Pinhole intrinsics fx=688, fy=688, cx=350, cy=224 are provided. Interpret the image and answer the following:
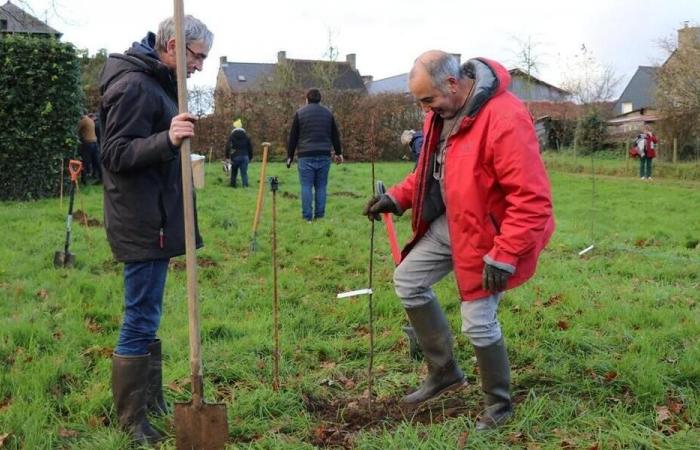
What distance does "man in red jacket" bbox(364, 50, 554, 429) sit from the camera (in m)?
3.09

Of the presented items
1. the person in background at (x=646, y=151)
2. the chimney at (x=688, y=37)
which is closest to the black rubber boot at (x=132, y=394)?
the person in background at (x=646, y=151)

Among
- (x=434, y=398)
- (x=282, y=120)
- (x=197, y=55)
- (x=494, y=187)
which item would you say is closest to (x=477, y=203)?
(x=494, y=187)

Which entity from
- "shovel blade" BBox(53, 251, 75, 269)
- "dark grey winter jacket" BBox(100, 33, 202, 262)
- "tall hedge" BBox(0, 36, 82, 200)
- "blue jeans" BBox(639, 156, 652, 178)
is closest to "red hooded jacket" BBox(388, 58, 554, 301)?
"dark grey winter jacket" BBox(100, 33, 202, 262)

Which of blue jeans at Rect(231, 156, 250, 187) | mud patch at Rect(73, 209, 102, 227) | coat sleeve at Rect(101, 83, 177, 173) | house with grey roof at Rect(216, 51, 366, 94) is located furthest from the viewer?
house with grey roof at Rect(216, 51, 366, 94)

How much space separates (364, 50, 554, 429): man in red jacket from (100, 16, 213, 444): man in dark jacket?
1182 mm

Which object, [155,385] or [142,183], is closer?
[142,183]

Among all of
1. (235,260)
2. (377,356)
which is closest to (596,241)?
(235,260)

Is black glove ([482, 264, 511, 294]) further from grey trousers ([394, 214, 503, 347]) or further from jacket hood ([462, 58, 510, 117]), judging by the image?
jacket hood ([462, 58, 510, 117])

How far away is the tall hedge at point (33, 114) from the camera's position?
39.5ft

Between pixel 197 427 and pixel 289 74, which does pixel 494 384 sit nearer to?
pixel 197 427

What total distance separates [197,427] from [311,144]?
289 inches

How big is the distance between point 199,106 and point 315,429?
97.3 ft

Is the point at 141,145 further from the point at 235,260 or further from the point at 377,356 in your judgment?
the point at 235,260

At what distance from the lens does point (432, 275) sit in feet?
12.1
